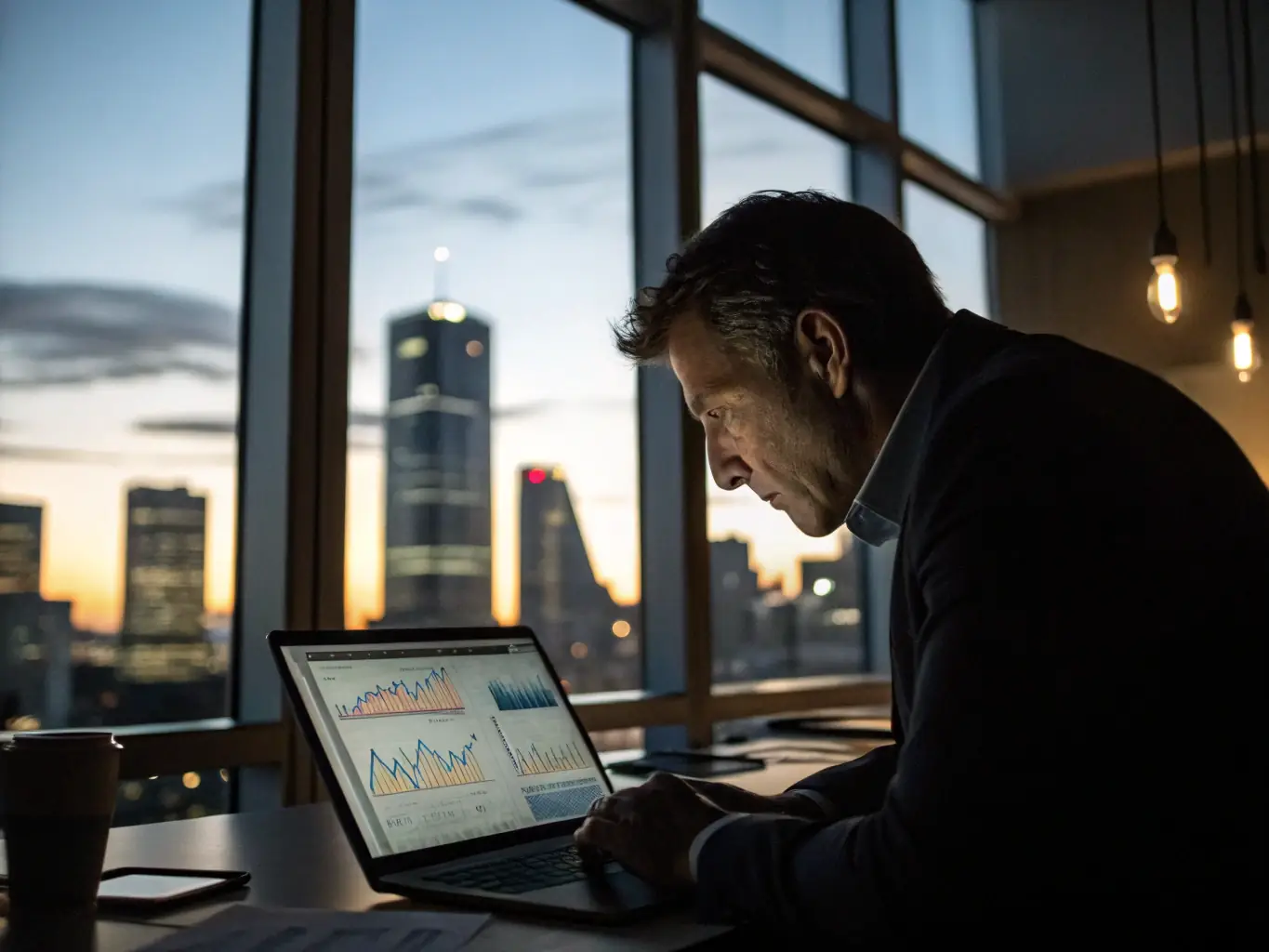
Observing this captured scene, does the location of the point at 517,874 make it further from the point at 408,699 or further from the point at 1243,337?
the point at 1243,337

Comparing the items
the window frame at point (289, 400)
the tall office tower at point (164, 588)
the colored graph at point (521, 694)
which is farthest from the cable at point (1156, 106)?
the tall office tower at point (164, 588)

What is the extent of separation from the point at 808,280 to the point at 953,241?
4.02m

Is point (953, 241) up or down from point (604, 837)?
up

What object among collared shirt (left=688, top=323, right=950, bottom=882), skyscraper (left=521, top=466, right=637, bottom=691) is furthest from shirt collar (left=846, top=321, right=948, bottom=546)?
skyscraper (left=521, top=466, right=637, bottom=691)

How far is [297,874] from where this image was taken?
4.09 feet

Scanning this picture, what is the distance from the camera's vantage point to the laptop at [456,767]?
3.72 feet

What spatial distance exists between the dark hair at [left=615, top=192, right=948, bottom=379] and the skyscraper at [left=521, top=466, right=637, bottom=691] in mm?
1675

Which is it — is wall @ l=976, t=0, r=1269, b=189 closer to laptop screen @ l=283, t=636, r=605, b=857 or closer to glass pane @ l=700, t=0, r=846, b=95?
glass pane @ l=700, t=0, r=846, b=95

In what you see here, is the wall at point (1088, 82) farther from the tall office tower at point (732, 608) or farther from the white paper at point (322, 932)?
the white paper at point (322, 932)

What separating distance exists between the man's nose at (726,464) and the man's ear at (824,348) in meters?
0.24

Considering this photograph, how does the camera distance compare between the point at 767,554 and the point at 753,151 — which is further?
the point at 753,151

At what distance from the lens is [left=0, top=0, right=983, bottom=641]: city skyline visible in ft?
6.79

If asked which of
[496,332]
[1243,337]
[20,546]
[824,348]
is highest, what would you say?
[1243,337]

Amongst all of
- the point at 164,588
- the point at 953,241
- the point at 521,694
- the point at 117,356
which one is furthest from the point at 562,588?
the point at 953,241
